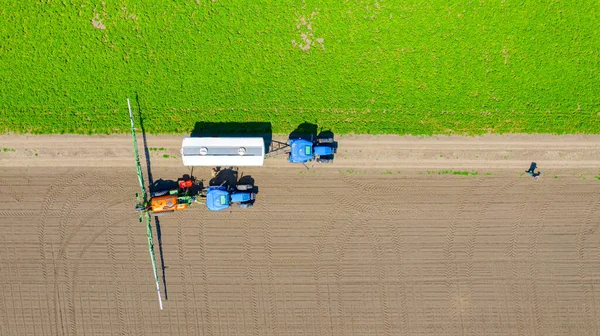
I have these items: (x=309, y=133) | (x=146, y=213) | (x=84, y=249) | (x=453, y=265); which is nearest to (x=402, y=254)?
(x=453, y=265)

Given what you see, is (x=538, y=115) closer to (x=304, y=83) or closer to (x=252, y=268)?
(x=304, y=83)

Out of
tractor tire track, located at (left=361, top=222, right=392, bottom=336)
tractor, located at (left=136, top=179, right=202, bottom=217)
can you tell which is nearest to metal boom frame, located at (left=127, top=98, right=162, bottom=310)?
tractor, located at (left=136, top=179, right=202, bottom=217)

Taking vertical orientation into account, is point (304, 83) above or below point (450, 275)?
above

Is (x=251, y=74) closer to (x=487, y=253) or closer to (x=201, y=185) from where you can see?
(x=201, y=185)

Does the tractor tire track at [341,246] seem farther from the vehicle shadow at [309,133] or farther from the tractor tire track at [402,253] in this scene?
the vehicle shadow at [309,133]

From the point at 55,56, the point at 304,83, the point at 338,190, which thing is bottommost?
the point at 338,190

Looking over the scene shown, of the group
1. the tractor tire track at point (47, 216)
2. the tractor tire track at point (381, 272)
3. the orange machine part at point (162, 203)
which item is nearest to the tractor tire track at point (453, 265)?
the tractor tire track at point (381, 272)

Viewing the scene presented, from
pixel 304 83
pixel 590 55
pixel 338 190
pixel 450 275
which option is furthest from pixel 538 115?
pixel 304 83
